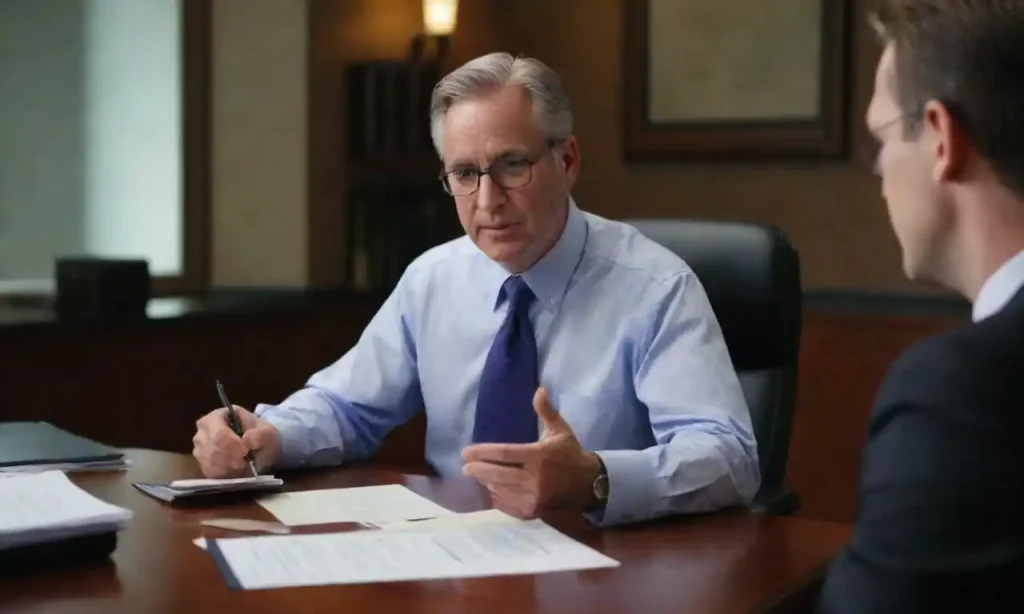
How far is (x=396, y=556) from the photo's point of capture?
4.13 ft

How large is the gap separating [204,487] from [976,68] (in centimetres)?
102

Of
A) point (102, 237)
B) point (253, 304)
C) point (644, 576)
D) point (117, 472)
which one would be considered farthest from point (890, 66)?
point (102, 237)

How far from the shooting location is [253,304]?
3.41 meters

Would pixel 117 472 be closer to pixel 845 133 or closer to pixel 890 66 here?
pixel 890 66

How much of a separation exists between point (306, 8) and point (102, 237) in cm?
87

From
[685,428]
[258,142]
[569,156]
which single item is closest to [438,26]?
[258,142]

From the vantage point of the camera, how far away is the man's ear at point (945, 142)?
0.98 meters

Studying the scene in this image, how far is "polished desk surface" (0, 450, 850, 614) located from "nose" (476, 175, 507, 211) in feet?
1.82

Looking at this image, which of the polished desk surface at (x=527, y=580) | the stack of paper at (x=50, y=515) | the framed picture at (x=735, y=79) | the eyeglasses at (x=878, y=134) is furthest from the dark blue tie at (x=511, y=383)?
the framed picture at (x=735, y=79)

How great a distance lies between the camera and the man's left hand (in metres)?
1.38

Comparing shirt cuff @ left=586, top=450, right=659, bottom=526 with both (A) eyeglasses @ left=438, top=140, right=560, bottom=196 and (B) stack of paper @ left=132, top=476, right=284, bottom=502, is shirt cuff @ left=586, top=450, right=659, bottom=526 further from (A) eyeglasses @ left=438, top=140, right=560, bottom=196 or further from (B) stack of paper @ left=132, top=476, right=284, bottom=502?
(A) eyeglasses @ left=438, top=140, right=560, bottom=196

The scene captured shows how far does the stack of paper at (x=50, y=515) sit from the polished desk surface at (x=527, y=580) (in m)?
0.04

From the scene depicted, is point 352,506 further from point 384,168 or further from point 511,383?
point 384,168

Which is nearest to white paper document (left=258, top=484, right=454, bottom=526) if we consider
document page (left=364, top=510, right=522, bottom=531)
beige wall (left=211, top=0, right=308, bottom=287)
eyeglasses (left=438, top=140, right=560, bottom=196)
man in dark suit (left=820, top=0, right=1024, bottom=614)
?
document page (left=364, top=510, right=522, bottom=531)
